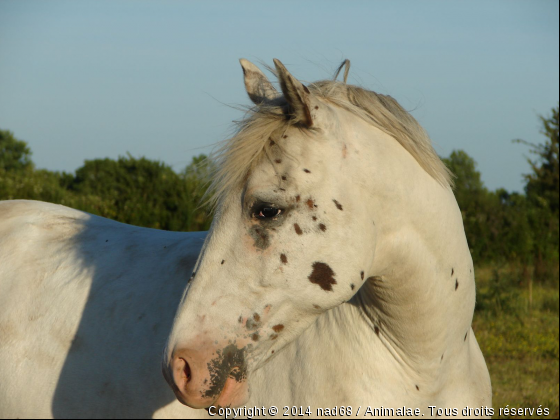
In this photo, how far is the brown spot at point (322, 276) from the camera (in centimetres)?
174

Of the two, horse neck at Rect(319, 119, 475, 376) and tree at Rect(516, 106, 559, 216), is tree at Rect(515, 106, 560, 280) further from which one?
horse neck at Rect(319, 119, 475, 376)

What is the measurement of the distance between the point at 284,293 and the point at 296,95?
26.3 inches

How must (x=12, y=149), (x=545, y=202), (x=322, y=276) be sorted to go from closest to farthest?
(x=322, y=276) < (x=545, y=202) < (x=12, y=149)

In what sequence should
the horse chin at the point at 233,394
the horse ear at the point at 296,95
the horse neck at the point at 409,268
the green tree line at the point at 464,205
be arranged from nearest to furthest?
the horse ear at the point at 296,95, the horse chin at the point at 233,394, the horse neck at the point at 409,268, the green tree line at the point at 464,205

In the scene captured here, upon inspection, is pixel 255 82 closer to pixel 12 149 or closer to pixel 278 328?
pixel 278 328

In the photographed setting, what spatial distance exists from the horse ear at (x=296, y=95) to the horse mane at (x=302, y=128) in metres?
0.04

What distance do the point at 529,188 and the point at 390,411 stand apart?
11.9 metres

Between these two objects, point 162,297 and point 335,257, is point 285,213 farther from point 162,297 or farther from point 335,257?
point 162,297

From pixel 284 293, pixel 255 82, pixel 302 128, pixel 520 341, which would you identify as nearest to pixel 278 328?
pixel 284 293

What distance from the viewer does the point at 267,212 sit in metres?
1.73

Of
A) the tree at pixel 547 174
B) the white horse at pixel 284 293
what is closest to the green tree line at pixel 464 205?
the tree at pixel 547 174

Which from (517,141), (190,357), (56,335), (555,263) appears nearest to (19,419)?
(56,335)

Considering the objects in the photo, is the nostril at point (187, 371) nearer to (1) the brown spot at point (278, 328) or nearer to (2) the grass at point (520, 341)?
(1) the brown spot at point (278, 328)

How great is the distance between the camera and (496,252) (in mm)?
11391
